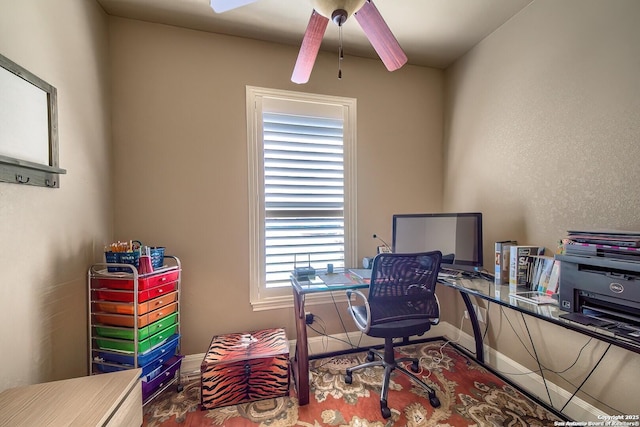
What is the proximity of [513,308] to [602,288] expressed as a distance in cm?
36

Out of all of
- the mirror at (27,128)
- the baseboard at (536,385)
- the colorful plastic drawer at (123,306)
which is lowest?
the baseboard at (536,385)

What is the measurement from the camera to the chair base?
1727 mm

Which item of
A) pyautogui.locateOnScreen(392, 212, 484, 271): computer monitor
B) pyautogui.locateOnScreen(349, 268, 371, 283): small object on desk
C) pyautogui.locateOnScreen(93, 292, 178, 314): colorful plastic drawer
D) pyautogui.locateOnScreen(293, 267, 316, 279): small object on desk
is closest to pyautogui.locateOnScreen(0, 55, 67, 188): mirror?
pyautogui.locateOnScreen(93, 292, 178, 314): colorful plastic drawer

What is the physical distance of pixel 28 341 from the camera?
1236mm

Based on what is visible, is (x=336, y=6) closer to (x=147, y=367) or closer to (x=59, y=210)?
(x=59, y=210)

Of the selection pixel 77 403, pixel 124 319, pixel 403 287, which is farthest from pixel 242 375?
pixel 403 287

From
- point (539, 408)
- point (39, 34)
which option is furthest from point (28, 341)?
point (539, 408)

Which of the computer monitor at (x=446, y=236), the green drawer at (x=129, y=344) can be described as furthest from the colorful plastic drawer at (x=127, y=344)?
the computer monitor at (x=446, y=236)

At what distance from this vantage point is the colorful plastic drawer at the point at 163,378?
168cm

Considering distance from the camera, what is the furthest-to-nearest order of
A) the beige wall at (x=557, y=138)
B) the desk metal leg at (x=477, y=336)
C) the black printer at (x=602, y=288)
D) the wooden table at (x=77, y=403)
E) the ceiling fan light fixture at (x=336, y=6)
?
the desk metal leg at (x=477, y=336)
the beige wall at (x=557, y=138)
the ceiling fan light fixture at (x=336, y=6)
the black printer at (x=602, y=288)
the wooden table at (x=77, y=403)

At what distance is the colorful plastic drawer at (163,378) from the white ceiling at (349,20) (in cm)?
260

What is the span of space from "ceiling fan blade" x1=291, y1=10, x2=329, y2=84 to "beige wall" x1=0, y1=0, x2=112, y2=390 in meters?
1.36

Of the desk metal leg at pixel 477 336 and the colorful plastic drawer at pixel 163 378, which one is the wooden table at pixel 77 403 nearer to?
the colorful plastic drawer at pixel 163 378

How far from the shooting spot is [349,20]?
1.99 meters
